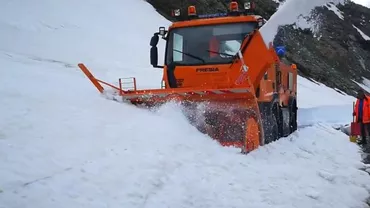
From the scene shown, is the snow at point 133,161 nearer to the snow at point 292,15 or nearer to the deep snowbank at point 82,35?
the snow at point 292,15

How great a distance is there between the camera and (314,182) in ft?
17.1

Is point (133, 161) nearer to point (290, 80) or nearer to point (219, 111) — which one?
point (219, 111)

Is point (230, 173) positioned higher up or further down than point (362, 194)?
higher up

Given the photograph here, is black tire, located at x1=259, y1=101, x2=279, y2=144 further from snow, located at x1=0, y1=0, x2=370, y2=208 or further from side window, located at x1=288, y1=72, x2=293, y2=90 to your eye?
side window, located at x1=288, y1=72, x2=293, y2=90

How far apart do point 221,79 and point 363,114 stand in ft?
14.8

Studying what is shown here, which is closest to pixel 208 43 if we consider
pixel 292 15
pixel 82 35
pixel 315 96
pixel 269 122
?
pixel 292 15

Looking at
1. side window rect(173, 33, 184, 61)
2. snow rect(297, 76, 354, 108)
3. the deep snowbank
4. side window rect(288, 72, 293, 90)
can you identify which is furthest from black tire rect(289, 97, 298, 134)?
snow rect(297, 76, 354, 108)

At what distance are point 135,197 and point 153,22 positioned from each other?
822 inches

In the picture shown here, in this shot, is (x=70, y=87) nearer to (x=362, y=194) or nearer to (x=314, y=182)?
(x=314, y=182)

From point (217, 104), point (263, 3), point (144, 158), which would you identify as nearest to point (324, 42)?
point (263, 3)

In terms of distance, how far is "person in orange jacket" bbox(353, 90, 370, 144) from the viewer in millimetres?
9758

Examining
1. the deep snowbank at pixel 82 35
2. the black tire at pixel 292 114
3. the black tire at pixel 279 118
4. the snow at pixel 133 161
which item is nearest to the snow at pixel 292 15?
the black tire at pixel 279 118

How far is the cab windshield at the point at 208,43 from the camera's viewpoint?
735 centimetres

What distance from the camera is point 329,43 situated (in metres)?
37.9
